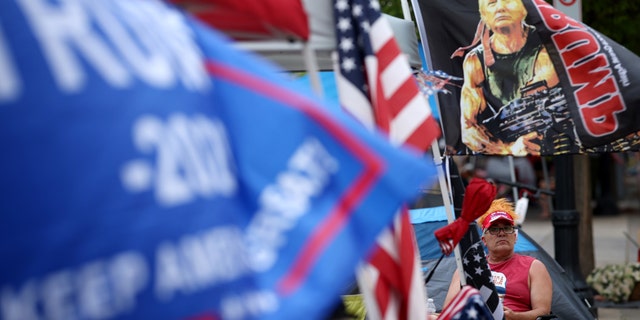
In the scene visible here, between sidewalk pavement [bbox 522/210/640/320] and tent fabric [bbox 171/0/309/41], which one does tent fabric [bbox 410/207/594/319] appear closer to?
sidewalk pavement [bbox 522/210/640/320]

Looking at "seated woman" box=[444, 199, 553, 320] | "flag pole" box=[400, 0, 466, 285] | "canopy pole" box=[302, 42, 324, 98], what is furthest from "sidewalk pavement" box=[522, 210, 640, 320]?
"canopy pole" box=[302, 42, 324, 98]

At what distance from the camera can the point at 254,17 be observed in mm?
Result: 3566

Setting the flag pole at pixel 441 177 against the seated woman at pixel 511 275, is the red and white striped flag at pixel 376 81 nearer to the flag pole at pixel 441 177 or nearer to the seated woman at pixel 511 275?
the flag pole at pixel 441 177

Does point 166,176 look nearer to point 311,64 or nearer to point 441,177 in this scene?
point 311,64

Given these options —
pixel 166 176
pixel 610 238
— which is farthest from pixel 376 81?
pixel 610 238

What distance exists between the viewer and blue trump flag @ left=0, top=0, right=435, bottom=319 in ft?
6.77

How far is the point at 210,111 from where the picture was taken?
2541 mm

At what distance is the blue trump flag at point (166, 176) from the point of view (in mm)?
2062

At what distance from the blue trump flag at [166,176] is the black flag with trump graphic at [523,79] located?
163 inches

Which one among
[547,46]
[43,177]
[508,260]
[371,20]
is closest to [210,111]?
A: [43,177]

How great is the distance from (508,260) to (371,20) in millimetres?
3811

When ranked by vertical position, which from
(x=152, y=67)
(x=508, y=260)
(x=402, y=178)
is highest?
(x=152, y=67)

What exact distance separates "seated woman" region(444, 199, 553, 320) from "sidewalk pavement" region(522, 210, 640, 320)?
15.1ft

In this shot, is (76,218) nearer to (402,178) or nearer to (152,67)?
(152,67)
